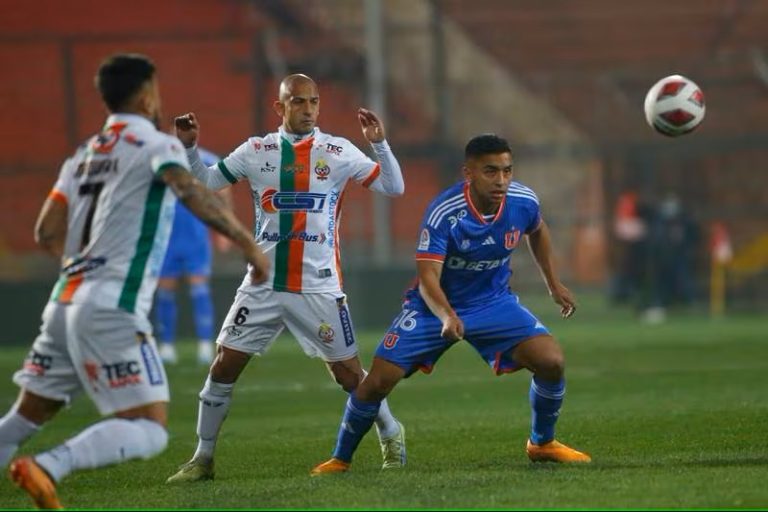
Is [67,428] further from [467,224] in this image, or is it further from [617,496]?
[617,496]

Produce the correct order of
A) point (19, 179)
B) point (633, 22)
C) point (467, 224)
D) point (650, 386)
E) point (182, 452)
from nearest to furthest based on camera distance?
point (467, 224), point (182, 452), point (650, 386), point (19, 179), point (633, 22)

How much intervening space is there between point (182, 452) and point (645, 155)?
62.5ft

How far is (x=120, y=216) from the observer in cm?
668

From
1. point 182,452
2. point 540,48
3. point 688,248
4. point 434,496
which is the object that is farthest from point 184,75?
point 434,496

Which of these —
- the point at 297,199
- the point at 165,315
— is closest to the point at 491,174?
the point at 297,199

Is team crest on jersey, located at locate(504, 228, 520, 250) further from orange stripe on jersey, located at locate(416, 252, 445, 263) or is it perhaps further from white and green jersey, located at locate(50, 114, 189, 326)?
white and green jersey, located at locate(50, 114, 189, 326)

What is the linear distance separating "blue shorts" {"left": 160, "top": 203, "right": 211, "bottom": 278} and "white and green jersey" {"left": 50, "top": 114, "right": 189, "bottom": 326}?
10.0 meters

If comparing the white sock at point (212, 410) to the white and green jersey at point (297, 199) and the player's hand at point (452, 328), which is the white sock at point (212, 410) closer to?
the white and green jersey at point (297, 199)

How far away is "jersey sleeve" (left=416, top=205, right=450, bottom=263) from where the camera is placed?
332 inches

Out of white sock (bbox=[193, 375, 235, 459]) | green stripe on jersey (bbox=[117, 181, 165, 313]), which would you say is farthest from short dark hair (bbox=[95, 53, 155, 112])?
white sock (bbox=[193, 375, 235, 459])

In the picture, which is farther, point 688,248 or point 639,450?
point 688,248

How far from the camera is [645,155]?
27.7 meters

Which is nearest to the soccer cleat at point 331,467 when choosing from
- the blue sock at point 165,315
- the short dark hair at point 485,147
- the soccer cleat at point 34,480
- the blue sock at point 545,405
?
the blue sock at point 545,405

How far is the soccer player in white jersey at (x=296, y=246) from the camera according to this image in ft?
28.5
